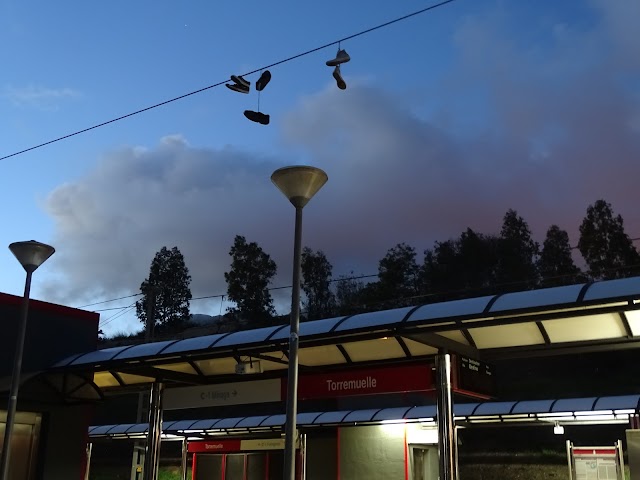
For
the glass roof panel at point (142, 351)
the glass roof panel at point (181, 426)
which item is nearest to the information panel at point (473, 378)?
the glass roof panel at point (142, 351)

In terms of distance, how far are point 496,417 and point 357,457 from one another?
4546 millimetres

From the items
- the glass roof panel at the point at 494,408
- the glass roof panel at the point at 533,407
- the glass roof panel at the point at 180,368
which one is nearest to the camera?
the glass roof panel at the point at 180,368

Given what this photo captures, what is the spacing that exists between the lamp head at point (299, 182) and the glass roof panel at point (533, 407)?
11.3 metres

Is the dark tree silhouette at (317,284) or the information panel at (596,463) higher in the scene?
the dark tree silhouette at (317,284)

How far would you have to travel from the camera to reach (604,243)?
163 feet

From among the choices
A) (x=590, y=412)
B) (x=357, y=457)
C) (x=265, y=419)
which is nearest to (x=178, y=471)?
(x=265, y=419)

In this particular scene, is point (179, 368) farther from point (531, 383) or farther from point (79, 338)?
point (531, 383)

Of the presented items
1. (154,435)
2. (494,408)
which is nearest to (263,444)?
(494,408)

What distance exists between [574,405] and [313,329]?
9.24 meters

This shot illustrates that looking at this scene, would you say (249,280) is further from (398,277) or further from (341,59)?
(341,59)

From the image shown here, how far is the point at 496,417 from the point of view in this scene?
60.5 ft

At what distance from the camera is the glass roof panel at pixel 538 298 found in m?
8.48

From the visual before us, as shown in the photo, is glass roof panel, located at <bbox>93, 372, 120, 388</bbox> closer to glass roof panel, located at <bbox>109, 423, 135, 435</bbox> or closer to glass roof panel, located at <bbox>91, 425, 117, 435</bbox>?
glass roof panel, located at <bbox>109, 423, 135, 435</bbox>

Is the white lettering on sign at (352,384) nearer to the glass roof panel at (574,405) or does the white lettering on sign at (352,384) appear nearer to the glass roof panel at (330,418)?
the glass roof panel at (574,405)
